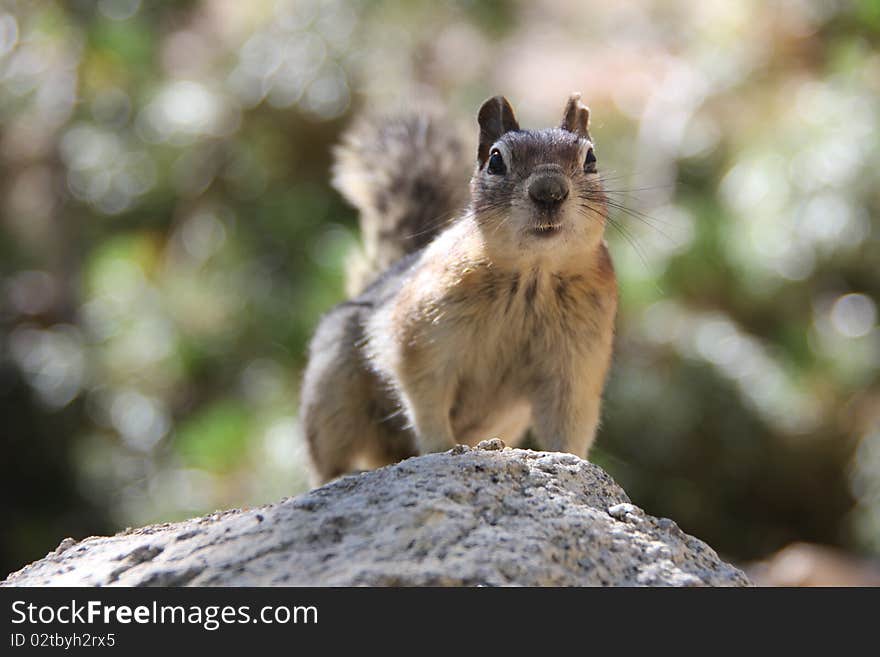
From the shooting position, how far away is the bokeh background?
5809 mm

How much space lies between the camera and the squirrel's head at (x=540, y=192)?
8.29ft

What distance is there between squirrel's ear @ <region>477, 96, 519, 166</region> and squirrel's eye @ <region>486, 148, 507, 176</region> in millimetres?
171

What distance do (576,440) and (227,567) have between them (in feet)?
4.46

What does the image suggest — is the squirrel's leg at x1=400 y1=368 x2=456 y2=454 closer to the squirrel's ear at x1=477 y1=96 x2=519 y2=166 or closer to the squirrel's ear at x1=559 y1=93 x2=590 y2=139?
the squirrel's ear at x1=477 y1=96 x2=519 y2=166

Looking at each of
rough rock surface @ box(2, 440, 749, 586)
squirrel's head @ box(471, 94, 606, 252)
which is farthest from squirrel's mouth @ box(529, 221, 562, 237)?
rough rock surface @ box(2, 440, 749, 586)

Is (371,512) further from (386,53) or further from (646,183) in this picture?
(386,53)

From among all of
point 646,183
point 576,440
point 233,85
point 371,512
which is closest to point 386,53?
point 233,85

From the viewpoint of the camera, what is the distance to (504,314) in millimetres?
2824

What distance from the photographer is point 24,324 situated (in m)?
8.02

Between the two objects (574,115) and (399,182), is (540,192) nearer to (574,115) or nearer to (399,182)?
(574,115)

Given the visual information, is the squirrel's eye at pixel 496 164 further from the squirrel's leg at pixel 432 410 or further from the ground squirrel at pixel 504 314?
the squirrel's leg at pixel 432 410

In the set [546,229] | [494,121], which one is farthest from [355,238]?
[546,229]

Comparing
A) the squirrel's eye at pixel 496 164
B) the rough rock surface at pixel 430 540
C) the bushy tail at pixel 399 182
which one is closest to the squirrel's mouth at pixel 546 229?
the squirrel's eye at pixel 496 164
